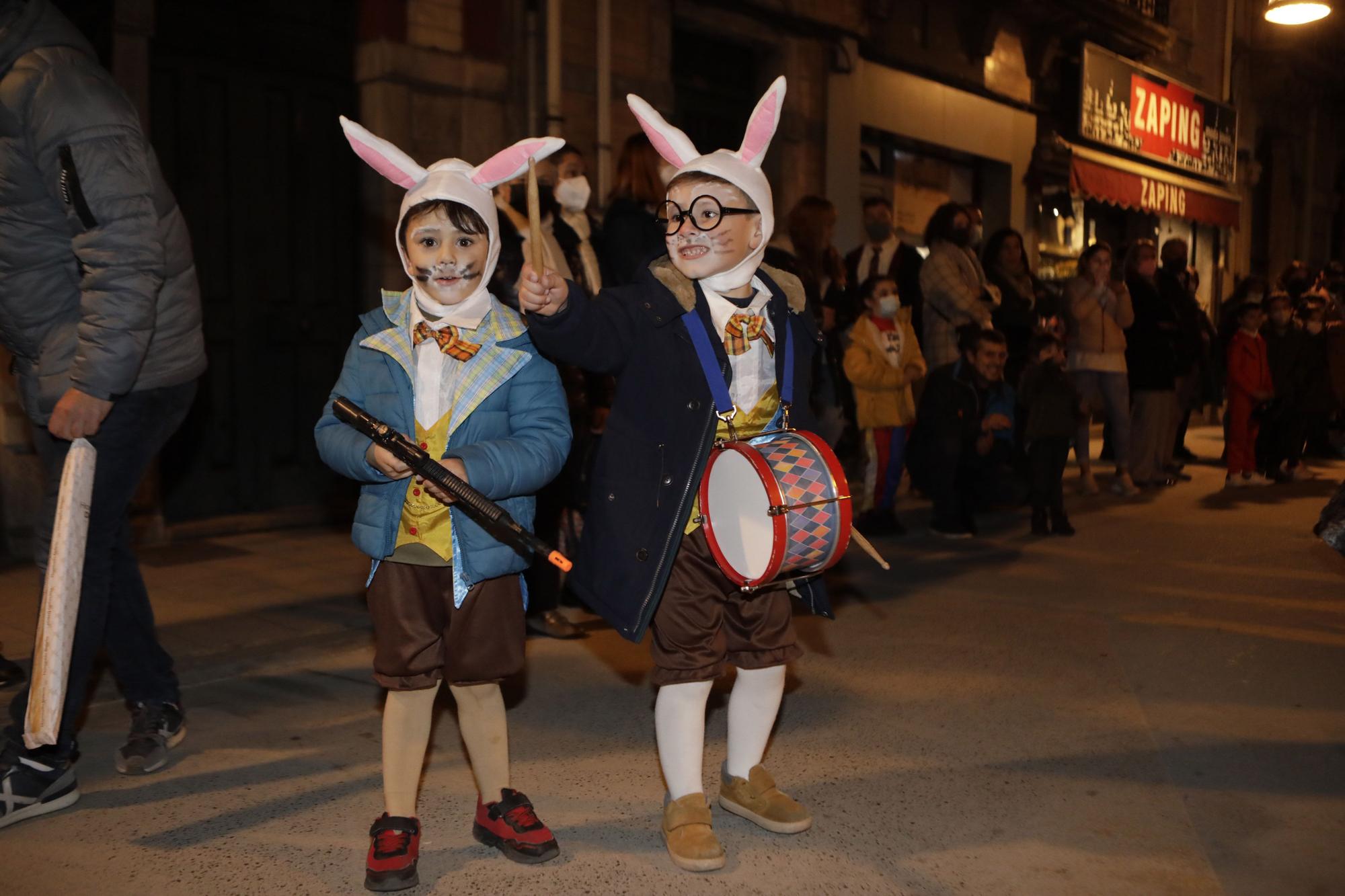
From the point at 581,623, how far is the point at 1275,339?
8395mm

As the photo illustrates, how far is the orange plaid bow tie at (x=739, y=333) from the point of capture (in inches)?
134

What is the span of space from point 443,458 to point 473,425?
0.19m

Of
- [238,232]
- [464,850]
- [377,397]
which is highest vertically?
[238,232]

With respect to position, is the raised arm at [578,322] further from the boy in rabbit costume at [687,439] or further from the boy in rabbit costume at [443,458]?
the boy in rabbit costume at [443,458]

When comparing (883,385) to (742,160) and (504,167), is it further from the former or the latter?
(504,167)

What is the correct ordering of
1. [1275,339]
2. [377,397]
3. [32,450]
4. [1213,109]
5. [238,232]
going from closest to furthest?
[377,397]
[32,450]
[238,232]
[1275,339]
[1213,109]

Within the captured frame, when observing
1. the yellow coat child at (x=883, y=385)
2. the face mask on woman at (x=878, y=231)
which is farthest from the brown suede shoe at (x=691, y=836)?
the face mask on woman at (x=878, y=231)

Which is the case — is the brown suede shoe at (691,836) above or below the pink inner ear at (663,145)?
below

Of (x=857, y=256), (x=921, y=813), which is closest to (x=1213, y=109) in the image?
(x=857, y=256)

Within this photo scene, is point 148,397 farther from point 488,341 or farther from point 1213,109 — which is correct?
point 1213,109

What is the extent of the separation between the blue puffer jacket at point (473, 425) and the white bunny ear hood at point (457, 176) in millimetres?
140

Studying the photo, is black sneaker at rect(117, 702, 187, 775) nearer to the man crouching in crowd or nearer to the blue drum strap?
the blue drum strap

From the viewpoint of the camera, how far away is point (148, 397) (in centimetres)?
382

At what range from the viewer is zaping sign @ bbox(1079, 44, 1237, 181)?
16281 mm
